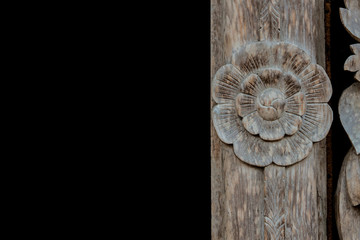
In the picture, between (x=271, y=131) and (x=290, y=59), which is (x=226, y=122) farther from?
(x=290, y=59)

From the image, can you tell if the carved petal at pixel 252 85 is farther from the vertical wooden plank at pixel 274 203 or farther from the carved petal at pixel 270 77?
the vertical wooden plank at pixel 274 203

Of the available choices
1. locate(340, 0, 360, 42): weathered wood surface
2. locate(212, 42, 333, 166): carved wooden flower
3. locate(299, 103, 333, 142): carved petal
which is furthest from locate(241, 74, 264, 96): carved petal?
locate(340, 0, 360, 42): weathered wood surface

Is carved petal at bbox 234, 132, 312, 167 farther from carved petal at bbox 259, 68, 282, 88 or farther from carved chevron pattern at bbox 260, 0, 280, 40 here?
carved chevron pattern at bbox 260, 0, 280, 40

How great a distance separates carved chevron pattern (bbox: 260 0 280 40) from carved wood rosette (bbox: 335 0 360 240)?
16cm

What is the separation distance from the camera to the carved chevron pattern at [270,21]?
133 centimetres

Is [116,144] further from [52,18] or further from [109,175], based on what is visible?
[52,18]

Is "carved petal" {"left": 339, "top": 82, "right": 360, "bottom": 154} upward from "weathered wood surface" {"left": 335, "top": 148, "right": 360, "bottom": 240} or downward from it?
upward

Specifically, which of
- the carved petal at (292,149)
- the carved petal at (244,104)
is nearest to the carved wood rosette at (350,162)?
the carved petal at (292,149)

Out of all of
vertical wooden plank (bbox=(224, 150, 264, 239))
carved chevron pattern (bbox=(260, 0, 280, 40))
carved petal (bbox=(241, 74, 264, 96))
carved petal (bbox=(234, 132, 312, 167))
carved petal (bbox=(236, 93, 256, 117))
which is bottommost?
vertical wooden plank (bbox=(224, 150, 264, 239))

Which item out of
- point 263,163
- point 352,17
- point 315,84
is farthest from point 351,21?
point 263,163

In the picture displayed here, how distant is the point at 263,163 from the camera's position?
1.31 metres

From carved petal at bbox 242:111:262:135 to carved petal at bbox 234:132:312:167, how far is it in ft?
0.06

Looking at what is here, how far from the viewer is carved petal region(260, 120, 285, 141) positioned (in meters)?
1.31

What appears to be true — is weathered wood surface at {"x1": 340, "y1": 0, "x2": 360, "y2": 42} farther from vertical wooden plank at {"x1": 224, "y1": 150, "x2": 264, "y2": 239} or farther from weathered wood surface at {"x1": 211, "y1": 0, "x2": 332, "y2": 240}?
vertical wooden plank at {"x1": 224, "y1": 150, "x2": 264, "y2": 239}
